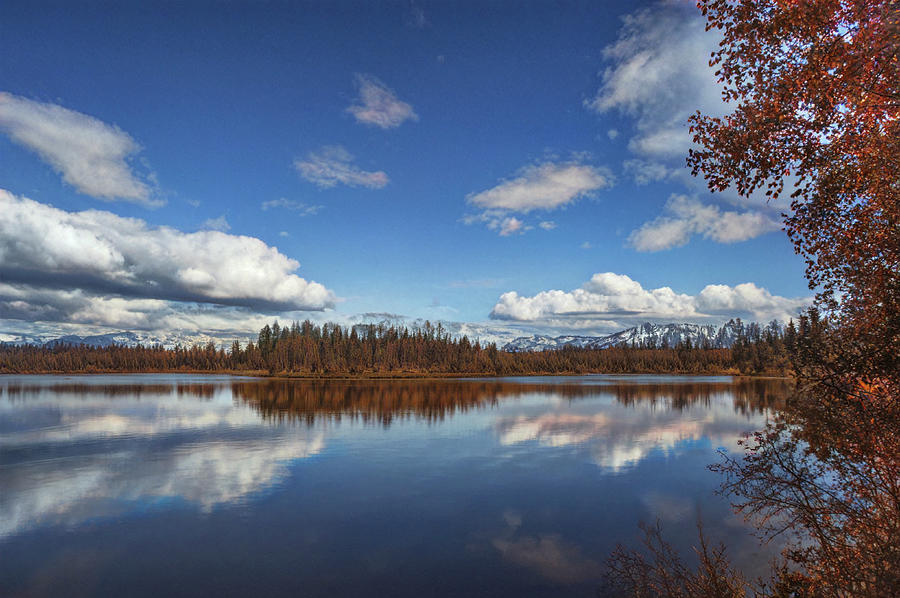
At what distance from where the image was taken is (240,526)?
19969 millimetres

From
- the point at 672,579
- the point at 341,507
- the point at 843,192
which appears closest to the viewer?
the point at 843,192

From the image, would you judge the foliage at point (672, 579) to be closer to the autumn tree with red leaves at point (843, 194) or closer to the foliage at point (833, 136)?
the autumn tree with red leaves at point (843, 194)

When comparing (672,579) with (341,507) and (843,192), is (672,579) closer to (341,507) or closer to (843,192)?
(843,192)

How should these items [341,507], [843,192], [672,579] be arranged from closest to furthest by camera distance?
[843,192] → [672,579] → [341,507]

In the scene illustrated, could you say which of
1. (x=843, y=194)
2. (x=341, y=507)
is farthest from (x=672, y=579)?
(x=341, y=507)

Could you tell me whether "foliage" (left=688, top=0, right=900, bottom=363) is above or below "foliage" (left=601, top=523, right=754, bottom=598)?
above

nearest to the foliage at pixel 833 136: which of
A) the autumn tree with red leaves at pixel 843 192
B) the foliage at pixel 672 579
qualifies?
the autumn tree with red leaves at pixel 843 192

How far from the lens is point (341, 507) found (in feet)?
74.8

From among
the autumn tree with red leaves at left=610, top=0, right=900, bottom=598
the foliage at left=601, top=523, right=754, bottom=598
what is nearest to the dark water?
the foliage at left=601, top=523, right=754, bottom=598

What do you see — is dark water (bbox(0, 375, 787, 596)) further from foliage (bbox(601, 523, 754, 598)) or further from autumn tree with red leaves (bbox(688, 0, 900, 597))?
autumn tree with red leaves (bbox(688, 0, 900, 597))

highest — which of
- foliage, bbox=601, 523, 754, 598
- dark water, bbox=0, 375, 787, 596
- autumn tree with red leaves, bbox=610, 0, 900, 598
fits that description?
autumn tree with red leaves, bbox=610, 0, 900, 598

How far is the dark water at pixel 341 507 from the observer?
51.3 ft

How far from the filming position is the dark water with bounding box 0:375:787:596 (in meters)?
15.6

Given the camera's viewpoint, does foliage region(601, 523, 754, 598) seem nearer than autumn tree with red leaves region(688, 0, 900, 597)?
No
